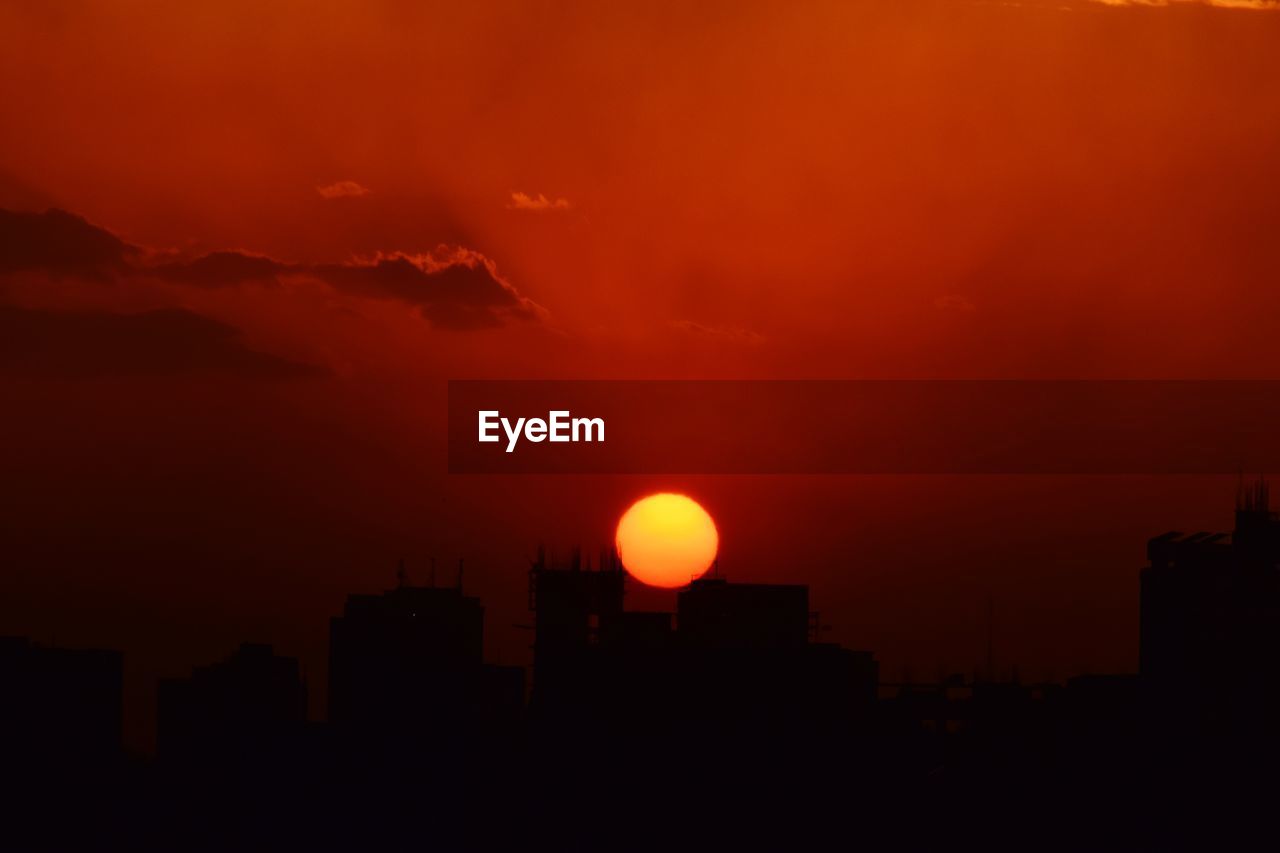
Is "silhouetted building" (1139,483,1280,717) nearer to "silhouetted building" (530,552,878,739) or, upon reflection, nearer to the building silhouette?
"silhouetted building" (530,552,878,739)

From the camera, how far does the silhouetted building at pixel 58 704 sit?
157ft

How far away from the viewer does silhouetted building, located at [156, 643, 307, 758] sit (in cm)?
4972

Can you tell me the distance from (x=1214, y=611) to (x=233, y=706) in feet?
92.9

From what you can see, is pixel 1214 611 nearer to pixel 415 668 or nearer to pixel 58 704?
pixel 415 668

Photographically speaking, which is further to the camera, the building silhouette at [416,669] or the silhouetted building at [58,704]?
the building silhouette at [416,669]

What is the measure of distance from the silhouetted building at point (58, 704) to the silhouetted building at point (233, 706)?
1.54 m

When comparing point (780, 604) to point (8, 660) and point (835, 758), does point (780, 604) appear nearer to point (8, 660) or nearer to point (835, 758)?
point (835, 758)

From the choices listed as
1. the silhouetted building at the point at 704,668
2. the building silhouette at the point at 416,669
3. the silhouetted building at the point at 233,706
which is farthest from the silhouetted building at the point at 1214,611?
the silhouetted building at the point at 233,706

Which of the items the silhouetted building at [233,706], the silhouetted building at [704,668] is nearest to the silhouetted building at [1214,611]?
the silhouetted building at [704,668]

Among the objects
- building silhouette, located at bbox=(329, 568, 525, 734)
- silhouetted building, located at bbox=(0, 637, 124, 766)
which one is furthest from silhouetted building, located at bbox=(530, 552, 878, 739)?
silhouetted building, located at bbox=(0, 637, 124, 766)

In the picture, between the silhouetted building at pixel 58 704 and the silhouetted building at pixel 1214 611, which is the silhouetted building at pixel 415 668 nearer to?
the silhouetted building at pixel 58 704

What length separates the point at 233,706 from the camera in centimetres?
5169

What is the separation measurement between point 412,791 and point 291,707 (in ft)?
27.9

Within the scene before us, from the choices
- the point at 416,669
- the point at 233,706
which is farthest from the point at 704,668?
the point at 233,706
